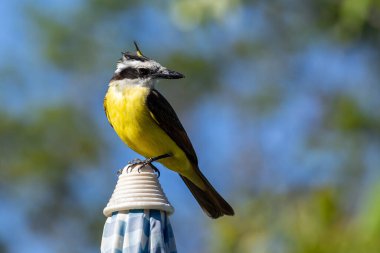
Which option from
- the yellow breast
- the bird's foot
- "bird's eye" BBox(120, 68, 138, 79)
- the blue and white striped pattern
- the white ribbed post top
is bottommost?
the blue and white striped pattern

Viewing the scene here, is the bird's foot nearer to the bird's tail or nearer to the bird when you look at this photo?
the bird

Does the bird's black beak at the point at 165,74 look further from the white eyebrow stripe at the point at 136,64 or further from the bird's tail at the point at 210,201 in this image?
the bird's tail at the point at 210,201

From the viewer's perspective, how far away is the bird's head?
4.96 metres

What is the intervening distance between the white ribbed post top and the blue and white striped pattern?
3 centimetres

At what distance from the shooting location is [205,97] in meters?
16.4

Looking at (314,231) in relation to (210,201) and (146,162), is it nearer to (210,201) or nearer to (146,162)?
(210,201)

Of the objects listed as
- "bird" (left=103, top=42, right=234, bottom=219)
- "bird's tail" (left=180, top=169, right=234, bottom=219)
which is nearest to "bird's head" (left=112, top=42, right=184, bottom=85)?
"bird" (left=103, top=42, right=234, bottom=219)

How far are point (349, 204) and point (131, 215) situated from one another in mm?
6031

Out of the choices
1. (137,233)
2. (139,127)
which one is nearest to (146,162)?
(139,127)

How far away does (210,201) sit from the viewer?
16.5ft

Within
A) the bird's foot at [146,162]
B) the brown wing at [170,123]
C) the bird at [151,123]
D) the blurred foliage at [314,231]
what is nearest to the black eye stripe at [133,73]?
the bird at [151,123]

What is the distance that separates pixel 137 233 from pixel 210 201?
1.74 meters

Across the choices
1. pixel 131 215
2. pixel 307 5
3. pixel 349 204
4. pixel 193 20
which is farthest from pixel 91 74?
pixel 131 215

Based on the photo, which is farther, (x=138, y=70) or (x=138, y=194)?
(x=138, y=70)
